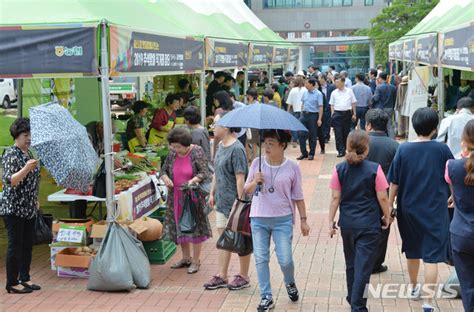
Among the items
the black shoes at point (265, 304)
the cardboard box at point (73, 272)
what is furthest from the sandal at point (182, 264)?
the black shoes at point (265, 304)

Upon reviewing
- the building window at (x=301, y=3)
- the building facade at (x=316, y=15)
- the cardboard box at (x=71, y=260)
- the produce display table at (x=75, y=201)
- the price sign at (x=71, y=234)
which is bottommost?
the cardboard box at (x=71, y=260)

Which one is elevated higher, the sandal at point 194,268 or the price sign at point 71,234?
the price sign at point 71,234

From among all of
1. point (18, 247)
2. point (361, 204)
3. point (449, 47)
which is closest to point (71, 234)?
point (18, 247)

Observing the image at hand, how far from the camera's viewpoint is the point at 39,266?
302 inches

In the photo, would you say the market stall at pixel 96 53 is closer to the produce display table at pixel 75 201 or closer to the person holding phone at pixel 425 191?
the produce display table at pixel 75 201

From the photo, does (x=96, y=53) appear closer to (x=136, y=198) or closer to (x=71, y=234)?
(x=136, y=198)

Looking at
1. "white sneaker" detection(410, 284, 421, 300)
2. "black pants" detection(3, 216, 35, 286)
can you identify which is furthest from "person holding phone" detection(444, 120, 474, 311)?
"black pants" detection(3, 216, 35, 286)

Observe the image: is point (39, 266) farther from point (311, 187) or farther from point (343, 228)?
point (311, 187)

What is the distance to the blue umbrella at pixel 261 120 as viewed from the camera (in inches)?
216

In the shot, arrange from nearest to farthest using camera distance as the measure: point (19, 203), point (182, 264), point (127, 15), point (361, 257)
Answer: point (361, 257)
point (19, 203)
point (182, 264)
point (127, 15)

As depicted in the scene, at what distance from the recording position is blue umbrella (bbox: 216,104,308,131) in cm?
548

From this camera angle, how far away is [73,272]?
7.16 m

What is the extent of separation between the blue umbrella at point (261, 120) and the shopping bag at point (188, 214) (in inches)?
53.8

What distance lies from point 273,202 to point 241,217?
0.48 meters
